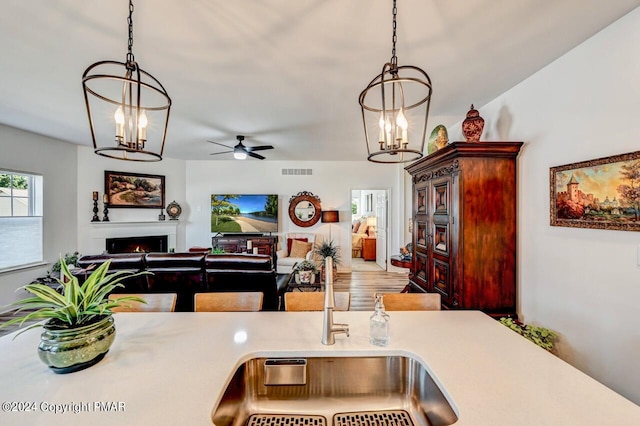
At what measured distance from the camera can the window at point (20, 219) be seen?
389cm

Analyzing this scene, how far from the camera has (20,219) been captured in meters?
4.07

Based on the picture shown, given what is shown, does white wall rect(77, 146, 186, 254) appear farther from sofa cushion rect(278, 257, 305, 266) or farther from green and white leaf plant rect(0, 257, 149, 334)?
green and white leaf plant rect(0, 257, 149, 334)

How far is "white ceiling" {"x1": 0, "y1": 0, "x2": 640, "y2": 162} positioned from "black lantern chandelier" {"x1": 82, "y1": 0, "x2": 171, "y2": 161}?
0.55 ft

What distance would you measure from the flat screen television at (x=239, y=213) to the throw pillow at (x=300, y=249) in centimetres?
92

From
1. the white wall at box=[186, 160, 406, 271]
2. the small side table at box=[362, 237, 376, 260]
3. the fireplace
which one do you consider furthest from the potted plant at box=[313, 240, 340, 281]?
the fireplace

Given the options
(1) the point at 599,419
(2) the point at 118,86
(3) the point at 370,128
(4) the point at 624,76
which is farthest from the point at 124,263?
(4) the point at 624,76

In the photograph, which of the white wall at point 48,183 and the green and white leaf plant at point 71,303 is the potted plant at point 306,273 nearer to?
the green and white leaf plant at point 71,303

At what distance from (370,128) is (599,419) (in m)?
3.47

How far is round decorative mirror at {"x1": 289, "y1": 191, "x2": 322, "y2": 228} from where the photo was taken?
637cm

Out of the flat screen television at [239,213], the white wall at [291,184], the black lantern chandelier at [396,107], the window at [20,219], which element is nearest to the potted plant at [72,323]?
the black lantern chandelier at [396,107]

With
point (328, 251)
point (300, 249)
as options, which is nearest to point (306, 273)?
point (300, 249)

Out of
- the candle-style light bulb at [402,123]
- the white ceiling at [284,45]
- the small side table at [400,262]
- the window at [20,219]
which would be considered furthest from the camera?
the window at [20,219]

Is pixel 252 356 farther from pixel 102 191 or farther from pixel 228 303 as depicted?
pixel 102 191

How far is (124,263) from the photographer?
9.70ft
